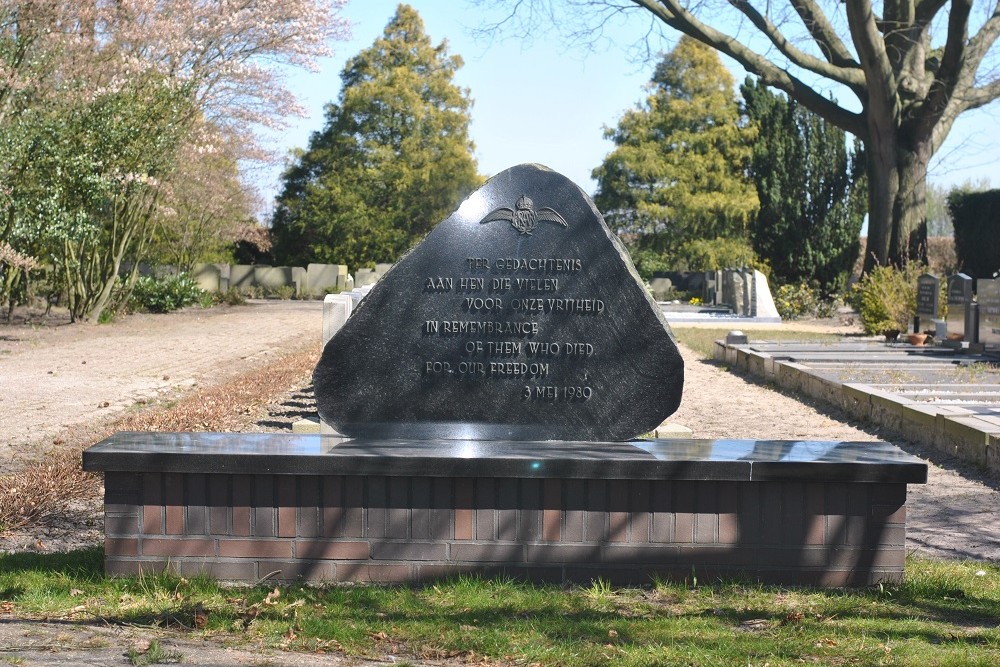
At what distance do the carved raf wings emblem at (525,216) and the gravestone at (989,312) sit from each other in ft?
42.6

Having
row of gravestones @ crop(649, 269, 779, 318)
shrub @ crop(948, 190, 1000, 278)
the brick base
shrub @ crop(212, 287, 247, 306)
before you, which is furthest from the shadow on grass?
shrub @ crop(948, 190, 1000, 278)

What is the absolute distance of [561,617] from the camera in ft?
14.4

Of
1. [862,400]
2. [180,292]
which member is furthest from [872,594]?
[180,292]

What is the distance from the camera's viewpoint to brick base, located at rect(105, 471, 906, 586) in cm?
482

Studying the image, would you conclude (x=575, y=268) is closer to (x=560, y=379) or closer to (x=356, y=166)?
(x=560, y=379)

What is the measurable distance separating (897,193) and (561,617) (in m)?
24.5

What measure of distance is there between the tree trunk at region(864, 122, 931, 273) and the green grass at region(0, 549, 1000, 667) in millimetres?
22963

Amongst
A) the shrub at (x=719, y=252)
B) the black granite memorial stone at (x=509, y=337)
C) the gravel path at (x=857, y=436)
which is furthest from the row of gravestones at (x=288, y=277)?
the black granite memorial stone at (x=509, y=337)

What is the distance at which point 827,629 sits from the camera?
428 cm

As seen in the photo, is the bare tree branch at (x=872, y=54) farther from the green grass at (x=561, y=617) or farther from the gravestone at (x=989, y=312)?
the green grass at (x=561, y=617)

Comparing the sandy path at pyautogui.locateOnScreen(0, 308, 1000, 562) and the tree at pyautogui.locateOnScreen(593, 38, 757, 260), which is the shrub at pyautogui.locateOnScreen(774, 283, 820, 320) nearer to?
the sandy path at pyautogui.locateOnScreen(0, 308, 1000, 562)

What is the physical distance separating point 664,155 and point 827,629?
44449 mm

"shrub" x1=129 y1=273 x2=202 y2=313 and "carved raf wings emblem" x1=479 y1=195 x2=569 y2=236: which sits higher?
"carved raf wings emblem" x1=479 y1=195 x2=569 y2=236

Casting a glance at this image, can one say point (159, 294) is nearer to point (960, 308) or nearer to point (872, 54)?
point (872, 54)
